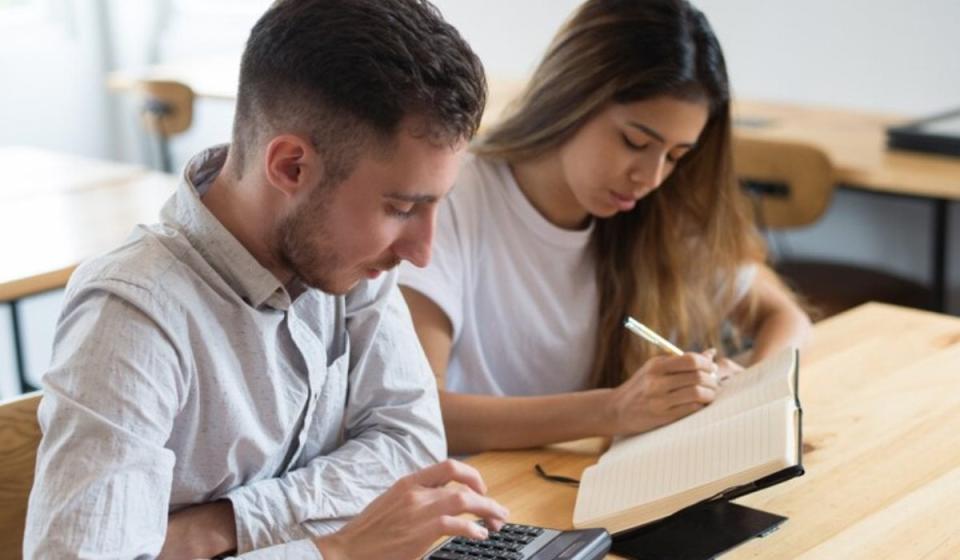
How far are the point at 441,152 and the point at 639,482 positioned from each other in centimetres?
42

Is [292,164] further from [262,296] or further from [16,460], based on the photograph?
[16,460]

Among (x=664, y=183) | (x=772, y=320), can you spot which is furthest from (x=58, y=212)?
(x=772, y=320)

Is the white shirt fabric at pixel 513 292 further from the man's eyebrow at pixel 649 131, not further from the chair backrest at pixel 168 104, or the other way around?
the chair backrest at pixel 168 104

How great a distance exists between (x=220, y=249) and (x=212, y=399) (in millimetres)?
137

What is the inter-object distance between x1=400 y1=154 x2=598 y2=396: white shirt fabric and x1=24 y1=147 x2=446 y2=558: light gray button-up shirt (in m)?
0.40

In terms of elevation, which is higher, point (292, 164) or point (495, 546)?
point (292, 164)

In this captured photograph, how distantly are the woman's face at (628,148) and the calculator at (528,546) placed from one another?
684 mm

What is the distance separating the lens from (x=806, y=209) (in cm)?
307

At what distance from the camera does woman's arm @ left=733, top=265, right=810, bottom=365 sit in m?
1.99

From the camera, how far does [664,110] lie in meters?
1.84

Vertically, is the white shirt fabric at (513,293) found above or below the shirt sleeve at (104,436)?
below

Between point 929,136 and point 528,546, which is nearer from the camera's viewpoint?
point 528,546

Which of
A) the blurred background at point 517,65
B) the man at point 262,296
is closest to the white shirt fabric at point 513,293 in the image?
the man at point 262,296

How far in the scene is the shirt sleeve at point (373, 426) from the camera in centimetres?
133
